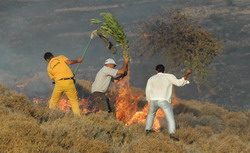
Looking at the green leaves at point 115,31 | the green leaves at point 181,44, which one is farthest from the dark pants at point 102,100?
the green leaves at point 181,44

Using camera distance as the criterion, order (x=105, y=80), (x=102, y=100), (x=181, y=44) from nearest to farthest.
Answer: (x=105, y=80), (x=102, y=100), (x=181, y=44)

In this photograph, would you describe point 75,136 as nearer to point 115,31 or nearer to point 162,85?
point 162,85

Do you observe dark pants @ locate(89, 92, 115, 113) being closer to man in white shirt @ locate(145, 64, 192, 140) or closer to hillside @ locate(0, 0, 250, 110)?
man in white shirt @ locate(145, 64, 192, 140)

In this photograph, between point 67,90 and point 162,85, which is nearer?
point 162,85

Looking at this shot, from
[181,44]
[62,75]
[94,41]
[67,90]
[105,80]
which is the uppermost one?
[62,75]

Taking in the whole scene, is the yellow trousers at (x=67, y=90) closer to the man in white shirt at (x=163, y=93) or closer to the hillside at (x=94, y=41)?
the man in white shirt at (x=163, y=93)

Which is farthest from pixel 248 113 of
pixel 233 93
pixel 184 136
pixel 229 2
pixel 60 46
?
pixel 229 2

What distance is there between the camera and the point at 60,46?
7794 cm

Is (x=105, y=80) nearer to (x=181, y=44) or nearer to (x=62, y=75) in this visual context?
(x=62, y=75)

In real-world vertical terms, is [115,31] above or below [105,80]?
above

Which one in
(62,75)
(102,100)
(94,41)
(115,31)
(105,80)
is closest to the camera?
(62,75)

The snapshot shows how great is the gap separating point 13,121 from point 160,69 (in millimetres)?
3575

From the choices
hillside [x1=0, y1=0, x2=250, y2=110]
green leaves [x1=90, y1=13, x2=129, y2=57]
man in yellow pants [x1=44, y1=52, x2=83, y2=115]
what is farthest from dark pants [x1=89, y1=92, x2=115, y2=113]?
hillside [x1=0, y1=0, x2=250, y2=110]

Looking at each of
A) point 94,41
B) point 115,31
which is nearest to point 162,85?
point 115,31
